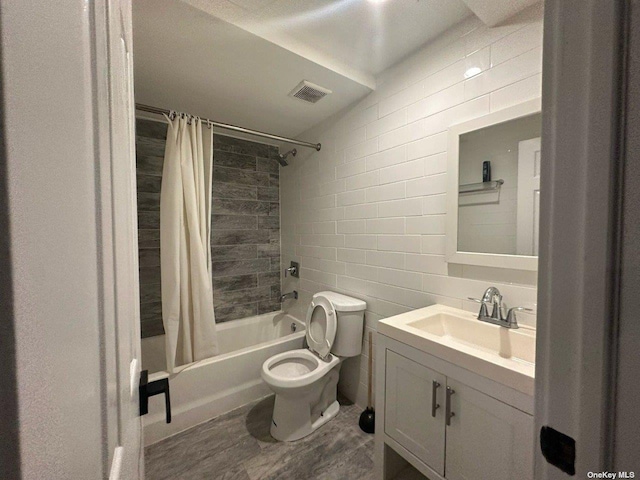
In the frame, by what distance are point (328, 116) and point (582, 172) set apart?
6.63 feet

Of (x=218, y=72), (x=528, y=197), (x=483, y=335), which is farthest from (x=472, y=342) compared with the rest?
(x=218, y=72)

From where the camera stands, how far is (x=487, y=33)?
1.23 metres

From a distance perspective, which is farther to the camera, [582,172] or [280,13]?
[280,13]

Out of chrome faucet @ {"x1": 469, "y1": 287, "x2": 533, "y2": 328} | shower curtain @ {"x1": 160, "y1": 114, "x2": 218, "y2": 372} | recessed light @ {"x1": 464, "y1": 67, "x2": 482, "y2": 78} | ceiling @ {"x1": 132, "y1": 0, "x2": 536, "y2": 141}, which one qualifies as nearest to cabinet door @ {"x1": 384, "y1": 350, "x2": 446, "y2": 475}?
chrome faucet @ {"x1": 469, "y1": 287, "x2": 533, "y2": 328}

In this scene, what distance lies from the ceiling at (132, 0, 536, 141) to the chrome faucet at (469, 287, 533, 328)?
1283 millimetres

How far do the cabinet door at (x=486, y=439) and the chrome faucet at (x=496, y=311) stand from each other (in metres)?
0.38

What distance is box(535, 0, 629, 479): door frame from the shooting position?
0.37 m

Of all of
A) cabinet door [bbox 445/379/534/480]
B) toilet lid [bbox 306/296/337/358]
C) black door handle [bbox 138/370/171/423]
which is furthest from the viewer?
toilet lid [bbox 306/296/337/358]

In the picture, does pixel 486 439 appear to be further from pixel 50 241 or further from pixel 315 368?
pixel 50 241

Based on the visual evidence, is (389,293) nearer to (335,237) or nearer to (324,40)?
(335,237)

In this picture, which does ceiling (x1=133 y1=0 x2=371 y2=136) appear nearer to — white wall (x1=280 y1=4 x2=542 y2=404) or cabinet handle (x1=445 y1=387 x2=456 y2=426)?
white wall (x1=280 y1=4 x2=542 y2=404)

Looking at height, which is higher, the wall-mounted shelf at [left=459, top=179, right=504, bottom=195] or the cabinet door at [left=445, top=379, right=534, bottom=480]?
the wall-mounted shelf at [left=459, top=179, right=504, bottom=195]

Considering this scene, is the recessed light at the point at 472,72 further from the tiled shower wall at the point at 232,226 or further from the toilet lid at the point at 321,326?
the tiled shower wall at the point at 232,226

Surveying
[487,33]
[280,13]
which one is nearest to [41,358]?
[280,13]
